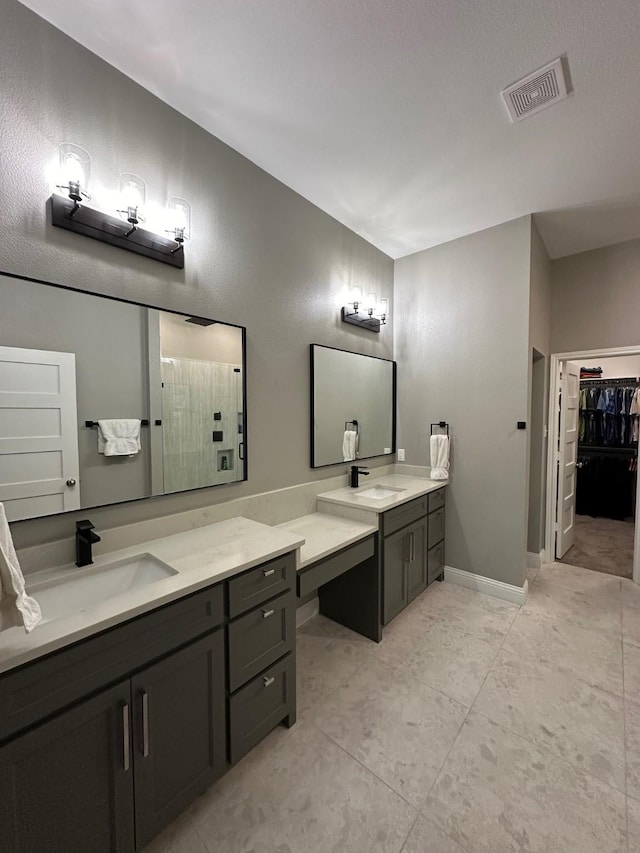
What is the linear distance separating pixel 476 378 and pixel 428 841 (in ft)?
8.76

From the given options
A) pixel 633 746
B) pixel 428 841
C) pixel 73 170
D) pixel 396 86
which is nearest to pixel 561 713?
pixel 633 746

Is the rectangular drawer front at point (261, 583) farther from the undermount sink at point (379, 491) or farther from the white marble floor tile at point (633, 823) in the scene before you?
the white marble floor tile at point (633, 823)

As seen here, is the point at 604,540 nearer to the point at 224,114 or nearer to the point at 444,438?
the point at 444,438

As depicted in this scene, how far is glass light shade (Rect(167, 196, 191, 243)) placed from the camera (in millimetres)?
1669

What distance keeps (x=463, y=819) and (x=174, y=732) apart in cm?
111

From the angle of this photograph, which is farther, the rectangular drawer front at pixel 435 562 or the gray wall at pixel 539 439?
the gray wall at pixel 539 439

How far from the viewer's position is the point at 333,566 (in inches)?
75.3

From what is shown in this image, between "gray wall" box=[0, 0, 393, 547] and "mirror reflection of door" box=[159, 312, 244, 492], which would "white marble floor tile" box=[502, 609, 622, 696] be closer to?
"gray wall" box=[0, 0, 393, 547]

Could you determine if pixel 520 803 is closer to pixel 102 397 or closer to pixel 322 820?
pixel 322 820

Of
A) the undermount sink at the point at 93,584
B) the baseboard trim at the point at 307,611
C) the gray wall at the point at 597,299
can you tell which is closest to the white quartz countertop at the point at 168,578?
the undermount sink at the point at 93,584

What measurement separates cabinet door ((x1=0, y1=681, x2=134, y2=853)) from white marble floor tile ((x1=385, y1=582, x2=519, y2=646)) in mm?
1711

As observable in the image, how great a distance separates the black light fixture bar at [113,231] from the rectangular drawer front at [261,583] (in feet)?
4.89

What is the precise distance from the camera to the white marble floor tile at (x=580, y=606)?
8.07ft

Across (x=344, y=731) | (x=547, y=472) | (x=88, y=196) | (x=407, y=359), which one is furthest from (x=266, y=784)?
(x=547, y=472)
